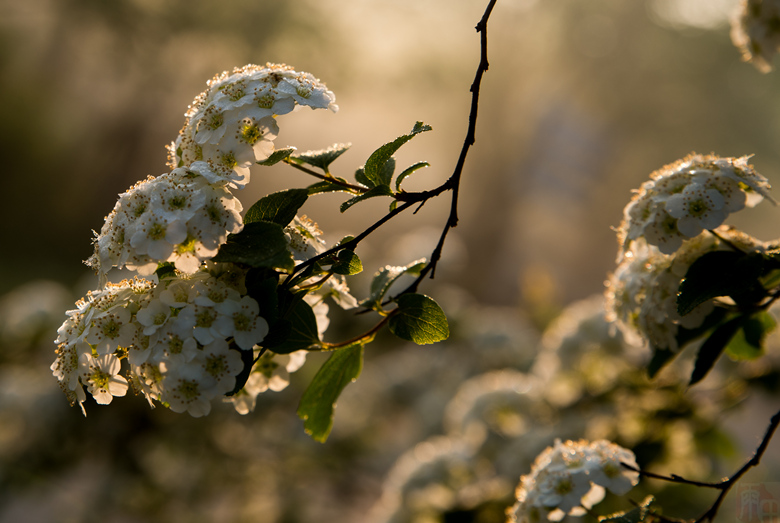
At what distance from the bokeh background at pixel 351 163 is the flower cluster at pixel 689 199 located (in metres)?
1.90

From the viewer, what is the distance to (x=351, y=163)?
965 centimetres

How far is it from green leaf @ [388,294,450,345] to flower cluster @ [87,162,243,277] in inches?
9.5

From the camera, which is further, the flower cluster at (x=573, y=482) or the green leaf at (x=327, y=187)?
the flower cluster at (x=573, y=482)

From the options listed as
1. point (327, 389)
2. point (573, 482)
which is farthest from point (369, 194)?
point (573, 482)

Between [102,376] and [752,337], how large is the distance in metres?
1.01

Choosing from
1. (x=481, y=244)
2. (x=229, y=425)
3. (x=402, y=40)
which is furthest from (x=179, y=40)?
(x=229, y=425)

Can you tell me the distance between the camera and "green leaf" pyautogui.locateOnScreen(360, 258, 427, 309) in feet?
2.72

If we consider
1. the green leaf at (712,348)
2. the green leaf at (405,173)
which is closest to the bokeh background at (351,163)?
the green leaf at (712,348)

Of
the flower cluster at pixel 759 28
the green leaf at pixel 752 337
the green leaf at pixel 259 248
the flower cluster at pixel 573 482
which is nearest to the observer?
the green leaf at pixel 259 248

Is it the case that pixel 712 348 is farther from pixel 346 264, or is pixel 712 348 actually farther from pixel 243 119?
pixel 243 119

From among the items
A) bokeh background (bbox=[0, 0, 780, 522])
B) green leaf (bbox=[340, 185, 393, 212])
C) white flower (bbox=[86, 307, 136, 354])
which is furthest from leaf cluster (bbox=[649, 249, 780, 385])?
Answer: bokeh background (bbox=[0, 0, 780, 522])

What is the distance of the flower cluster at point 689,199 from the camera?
0.82 meters

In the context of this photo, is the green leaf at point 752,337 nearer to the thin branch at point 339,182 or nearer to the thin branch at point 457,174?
the thin branch at point 457,174

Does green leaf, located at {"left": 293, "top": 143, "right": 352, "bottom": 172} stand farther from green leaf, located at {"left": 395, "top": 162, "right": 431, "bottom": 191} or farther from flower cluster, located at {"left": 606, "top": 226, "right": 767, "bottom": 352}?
flower cluster, located at {"left": 606, "top": 226, "right": 767, "bottom": 352}
